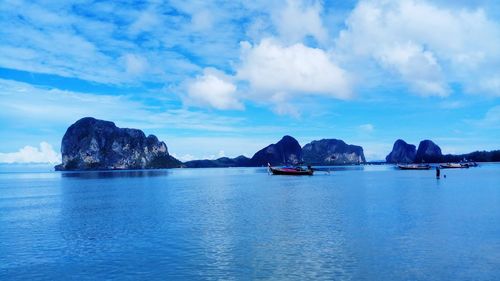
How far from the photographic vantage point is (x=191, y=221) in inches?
1977

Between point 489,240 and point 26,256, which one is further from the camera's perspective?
point 489,240

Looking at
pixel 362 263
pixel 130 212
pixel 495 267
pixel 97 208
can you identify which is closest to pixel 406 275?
pixel 362 263

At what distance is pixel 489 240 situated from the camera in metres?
36.3

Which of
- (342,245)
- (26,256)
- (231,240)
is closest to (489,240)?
(342,245)

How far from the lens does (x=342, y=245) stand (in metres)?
35.2

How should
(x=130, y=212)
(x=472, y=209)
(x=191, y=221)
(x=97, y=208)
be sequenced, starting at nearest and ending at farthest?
(x=191, y=221) → (x=472, y=209) → (x=130, y=212) → (x=97, y=208)

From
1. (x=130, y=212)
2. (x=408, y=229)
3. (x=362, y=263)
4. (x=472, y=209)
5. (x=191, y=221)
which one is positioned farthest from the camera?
(x=130, y=212)

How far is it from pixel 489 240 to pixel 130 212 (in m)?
44.5

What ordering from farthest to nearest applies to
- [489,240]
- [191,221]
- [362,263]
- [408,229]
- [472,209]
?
[472,209] < [191,221] < [408,229] < [489,240] < [362,263]

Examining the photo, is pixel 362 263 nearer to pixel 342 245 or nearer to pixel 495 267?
pixel 342 245

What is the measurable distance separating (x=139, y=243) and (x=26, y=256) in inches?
340

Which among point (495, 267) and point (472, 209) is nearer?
point (495, 267)

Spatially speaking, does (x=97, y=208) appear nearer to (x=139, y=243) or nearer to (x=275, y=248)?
(x=139, y=243)

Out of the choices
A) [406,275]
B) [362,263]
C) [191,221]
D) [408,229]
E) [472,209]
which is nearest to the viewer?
[406,275]
